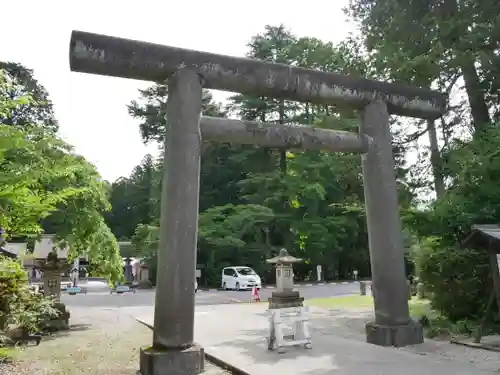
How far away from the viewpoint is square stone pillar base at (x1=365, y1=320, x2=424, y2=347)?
7.29m

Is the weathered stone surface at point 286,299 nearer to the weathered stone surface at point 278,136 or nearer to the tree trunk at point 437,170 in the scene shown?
the tree trunk at point 437,170

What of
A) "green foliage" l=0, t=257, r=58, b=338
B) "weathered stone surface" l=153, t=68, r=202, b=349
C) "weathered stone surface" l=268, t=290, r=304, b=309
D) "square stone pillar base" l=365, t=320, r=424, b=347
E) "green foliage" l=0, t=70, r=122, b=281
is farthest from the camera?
"weathered stone surface" l=268, t=290, r=304, b=309

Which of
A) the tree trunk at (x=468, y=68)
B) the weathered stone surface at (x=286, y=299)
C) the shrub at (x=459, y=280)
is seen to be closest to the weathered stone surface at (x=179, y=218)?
the shrub at (x=459, y=280)

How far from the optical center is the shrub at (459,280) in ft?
28.6

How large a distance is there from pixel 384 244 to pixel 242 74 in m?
3.98

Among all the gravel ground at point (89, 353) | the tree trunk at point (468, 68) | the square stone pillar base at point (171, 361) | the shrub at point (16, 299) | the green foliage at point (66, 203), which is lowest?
the gravel ground at point (89, 353)

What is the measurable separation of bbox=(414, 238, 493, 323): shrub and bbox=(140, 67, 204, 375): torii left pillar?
5807 millimetres

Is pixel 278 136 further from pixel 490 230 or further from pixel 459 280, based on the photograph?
pixel 459 280

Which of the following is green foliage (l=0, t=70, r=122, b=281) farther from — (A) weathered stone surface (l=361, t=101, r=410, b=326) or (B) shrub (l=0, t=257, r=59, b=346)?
(A) weathered stone surface (l=361, t=101, r=410, b=326)

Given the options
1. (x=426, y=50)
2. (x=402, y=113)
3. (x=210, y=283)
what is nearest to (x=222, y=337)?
(x=402, y=113)

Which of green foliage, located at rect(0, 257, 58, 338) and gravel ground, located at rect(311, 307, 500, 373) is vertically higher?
green foliage, located at rect(0, 257, 58, 338)

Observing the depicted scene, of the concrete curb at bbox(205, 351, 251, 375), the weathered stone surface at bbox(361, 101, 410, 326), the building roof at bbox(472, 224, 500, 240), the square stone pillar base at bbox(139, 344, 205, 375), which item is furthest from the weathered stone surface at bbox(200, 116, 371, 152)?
the concrete curb at bbox(205, 351, 251, 375)

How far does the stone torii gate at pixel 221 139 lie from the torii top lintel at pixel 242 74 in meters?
0.02

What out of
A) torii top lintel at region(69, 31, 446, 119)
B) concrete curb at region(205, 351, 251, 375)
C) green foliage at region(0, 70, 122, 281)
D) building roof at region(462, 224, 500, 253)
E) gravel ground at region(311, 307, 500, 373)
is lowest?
concrete curb at region(205, 351, 251, 375)
